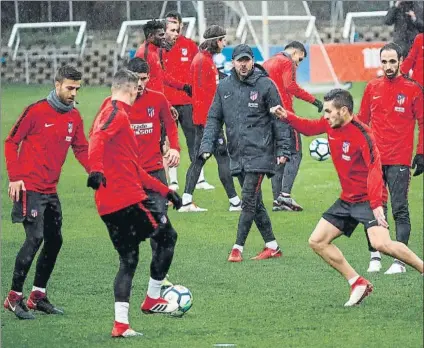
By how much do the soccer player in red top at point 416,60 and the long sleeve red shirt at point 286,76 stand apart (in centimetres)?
108

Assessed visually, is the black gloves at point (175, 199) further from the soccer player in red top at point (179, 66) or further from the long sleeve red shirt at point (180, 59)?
the long sleeve red shirt at point (180, 59)

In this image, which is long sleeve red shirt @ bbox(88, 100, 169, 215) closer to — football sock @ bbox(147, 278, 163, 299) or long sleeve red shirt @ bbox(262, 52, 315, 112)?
football sock @ bbox(147, 278, 163, 299)

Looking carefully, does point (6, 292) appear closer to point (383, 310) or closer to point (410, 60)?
point (383, 310)

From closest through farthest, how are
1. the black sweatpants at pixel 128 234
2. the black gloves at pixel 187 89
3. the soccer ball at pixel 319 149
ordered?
the black sweatpants at pixel 128 234
the soccer ball at pixel 319 149
the black gloves at pixel 187 89

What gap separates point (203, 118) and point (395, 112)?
405 centimetres

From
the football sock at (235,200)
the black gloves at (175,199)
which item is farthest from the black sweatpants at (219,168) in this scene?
the black gloves at (175,199)

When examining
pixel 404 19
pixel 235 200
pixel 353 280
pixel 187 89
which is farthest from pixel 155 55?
pixel 404 19

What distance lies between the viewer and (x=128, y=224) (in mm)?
9477

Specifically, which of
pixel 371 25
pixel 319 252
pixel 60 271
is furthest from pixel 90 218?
pixel 371 25

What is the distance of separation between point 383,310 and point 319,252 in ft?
2.38

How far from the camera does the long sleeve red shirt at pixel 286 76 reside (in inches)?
598

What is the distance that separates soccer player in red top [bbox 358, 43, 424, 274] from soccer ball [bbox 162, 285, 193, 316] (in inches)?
90.1

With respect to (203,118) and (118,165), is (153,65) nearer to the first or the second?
(203,118)

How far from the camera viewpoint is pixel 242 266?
1229cm
